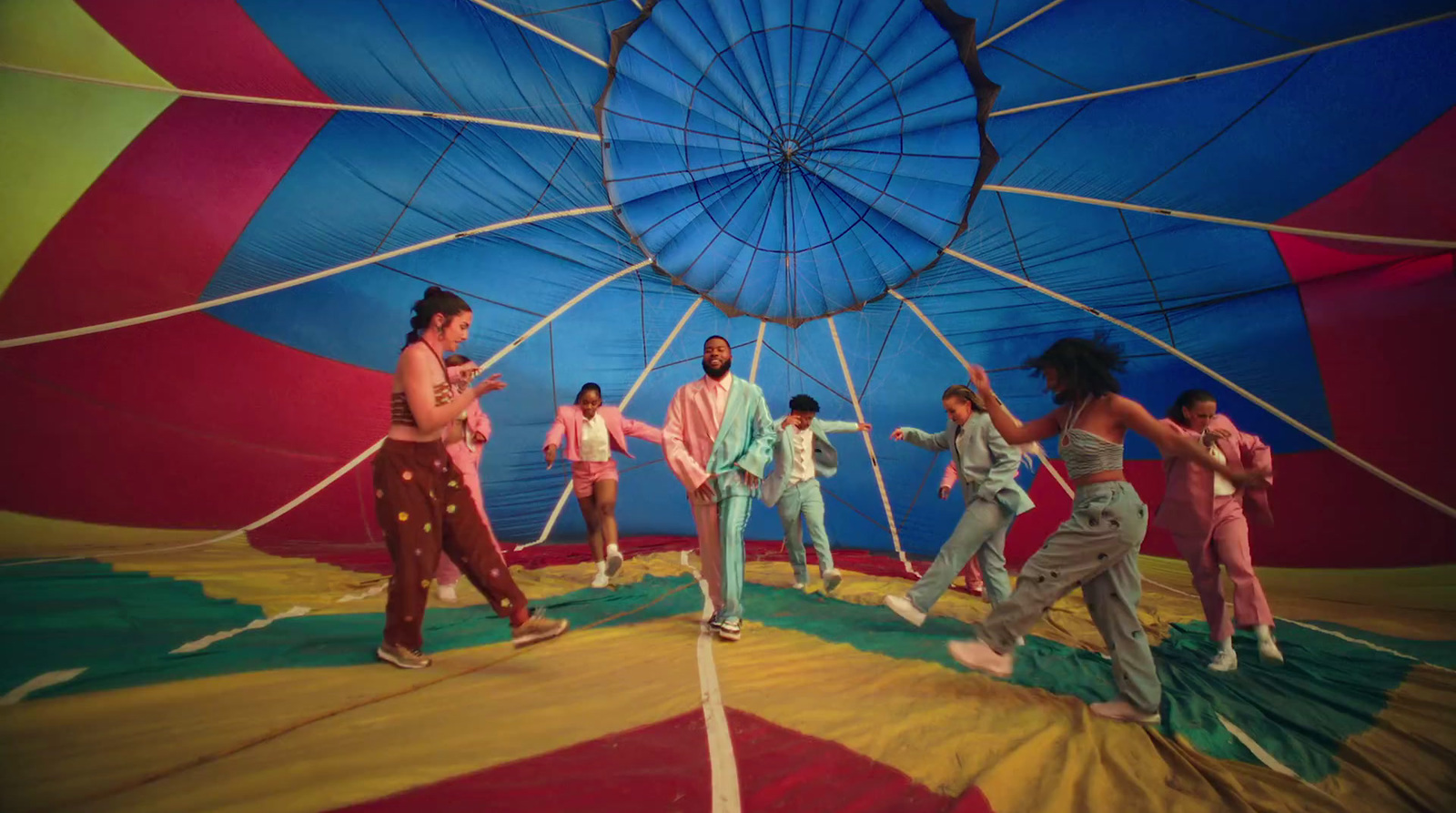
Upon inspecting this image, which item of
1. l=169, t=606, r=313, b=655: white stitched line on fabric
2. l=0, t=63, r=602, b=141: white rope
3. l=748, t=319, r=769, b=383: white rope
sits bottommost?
l=169, t=606, r=313, b=655: white stitched line on fabric

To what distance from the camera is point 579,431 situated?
231 inches

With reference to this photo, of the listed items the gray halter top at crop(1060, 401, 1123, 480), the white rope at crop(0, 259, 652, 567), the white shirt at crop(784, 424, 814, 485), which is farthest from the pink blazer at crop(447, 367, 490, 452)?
the gray halter top at crop(1060, 401, 1123, 480)

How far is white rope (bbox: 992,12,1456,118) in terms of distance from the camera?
4.23 metres

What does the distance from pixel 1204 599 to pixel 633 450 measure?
5.91 meters

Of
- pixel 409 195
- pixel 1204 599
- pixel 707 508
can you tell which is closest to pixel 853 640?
pixel 707 508

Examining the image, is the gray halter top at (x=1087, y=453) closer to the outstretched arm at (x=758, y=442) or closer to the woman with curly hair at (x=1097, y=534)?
the woman with curly hair at (x=1097, y=534)

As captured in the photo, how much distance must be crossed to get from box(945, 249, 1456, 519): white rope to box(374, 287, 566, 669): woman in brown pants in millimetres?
5180

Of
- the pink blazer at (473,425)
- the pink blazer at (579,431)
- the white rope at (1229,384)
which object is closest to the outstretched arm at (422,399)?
the pink blazer at (473,425)

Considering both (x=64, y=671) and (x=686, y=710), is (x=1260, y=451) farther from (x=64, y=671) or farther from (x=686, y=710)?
(x=64, y=671)

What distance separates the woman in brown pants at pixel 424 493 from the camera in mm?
2820

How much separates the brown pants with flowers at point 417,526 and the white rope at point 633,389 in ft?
15.4

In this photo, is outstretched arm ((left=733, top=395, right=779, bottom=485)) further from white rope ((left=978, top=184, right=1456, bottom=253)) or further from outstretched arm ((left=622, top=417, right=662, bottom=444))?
white rope ((left=978, top=184, right=1456, bottom=253))

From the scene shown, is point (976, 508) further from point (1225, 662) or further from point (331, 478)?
point (331, 478)

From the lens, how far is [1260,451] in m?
4.20
